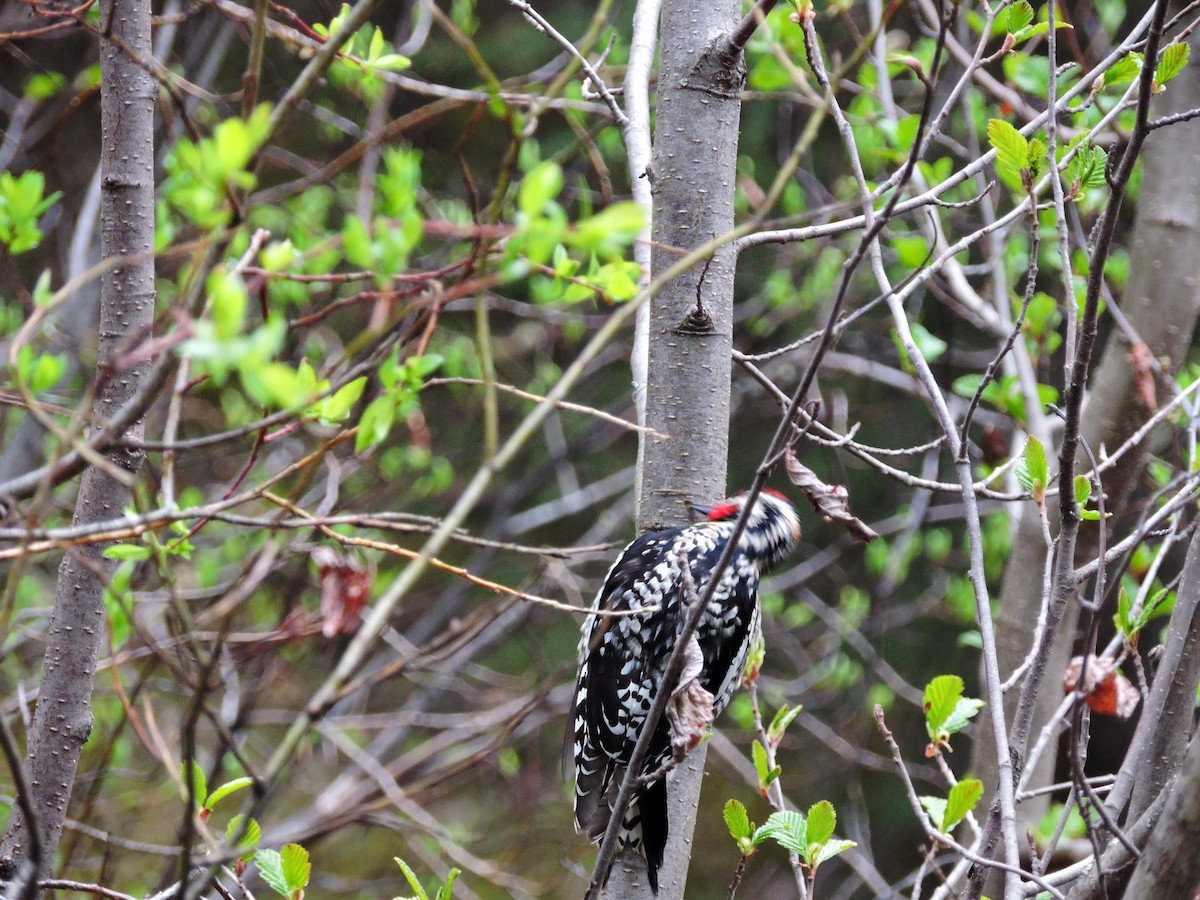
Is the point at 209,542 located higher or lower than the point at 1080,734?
lower

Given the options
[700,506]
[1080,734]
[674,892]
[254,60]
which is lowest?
[674,892]

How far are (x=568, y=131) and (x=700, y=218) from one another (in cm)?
439

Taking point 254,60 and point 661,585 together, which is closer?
point 254,60

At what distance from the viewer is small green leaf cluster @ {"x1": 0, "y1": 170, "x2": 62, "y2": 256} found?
1.38 metres

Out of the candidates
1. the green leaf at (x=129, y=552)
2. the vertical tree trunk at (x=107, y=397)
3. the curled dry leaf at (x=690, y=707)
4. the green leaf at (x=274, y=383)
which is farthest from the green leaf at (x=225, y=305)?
the curled dry leaf at (x=690, y=707)

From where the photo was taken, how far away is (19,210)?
4.57ft

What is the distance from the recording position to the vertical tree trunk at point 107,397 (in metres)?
1.36

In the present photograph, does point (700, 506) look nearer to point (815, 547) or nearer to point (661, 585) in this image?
point (661, 585)

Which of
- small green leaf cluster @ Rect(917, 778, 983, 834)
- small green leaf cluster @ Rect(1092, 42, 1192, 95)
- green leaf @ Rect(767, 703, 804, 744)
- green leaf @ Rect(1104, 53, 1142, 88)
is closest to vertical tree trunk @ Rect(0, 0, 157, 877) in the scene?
green leaf @ Rect(767, 703, 804, 744)

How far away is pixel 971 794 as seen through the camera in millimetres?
1328

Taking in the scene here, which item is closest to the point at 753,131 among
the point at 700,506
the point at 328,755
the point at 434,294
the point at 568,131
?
the point at 568,131

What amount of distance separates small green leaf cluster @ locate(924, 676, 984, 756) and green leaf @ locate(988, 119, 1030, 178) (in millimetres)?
782

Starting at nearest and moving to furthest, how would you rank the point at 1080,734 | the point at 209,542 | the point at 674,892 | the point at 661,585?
the point at 1080,734, the point at 674,892, the point at 661,585, the point at 209,542

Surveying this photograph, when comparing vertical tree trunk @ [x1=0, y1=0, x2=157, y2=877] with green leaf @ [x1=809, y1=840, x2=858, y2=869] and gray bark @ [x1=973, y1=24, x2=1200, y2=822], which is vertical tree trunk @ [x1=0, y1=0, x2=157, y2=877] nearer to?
green leaf @ [x1=809, y1=840, x2=858, y2=869]
